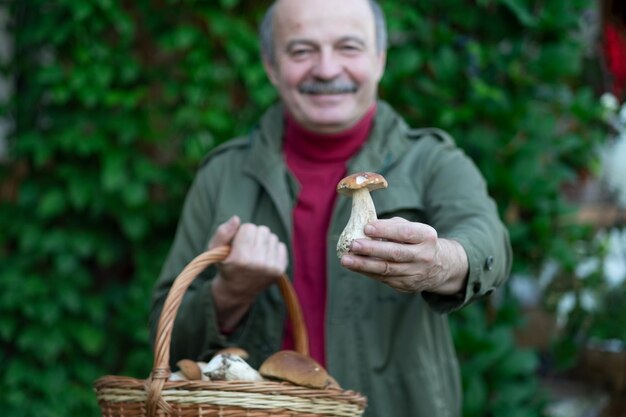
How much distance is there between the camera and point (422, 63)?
3.43m


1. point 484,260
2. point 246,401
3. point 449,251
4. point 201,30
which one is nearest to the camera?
point 246,401

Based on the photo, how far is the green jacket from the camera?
2201 mm

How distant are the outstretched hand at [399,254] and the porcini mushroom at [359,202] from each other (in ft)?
0.14

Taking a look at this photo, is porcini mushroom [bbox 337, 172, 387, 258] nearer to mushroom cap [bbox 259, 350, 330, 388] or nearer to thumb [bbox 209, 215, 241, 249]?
mushroom cap [bbox 259, 350, 330, 388]

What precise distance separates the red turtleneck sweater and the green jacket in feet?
0.13

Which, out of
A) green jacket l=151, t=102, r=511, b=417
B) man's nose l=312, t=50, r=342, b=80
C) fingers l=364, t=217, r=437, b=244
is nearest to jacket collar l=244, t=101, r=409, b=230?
green jacket l=151, t=102, r=511, b=417

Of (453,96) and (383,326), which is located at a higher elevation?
(453,96)

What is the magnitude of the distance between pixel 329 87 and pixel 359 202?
62 cm

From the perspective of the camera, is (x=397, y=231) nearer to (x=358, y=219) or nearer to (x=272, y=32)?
(x=358, y=219)

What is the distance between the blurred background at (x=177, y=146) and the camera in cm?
333

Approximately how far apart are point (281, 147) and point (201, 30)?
1.30m

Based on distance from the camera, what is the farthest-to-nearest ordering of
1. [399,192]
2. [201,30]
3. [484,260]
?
[201,30] < [399,192] < [484,260]

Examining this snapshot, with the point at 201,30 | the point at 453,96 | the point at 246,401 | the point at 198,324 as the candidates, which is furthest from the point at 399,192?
the point at 201,30

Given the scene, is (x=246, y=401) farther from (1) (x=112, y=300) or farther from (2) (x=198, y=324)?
(1) (x=112, y=300)
